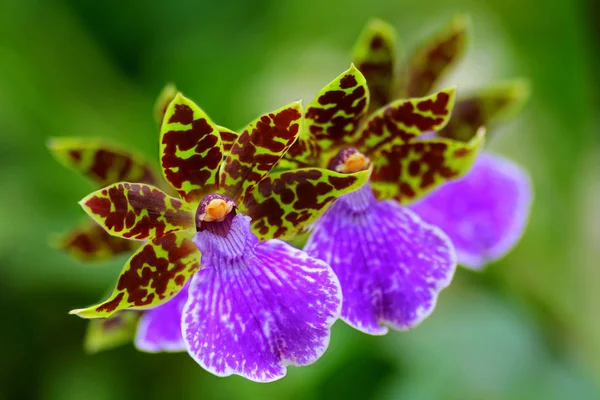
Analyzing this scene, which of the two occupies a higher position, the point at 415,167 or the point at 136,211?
the point at 136,211

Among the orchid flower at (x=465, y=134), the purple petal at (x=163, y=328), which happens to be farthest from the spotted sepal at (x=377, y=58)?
the purple petal at (x=163, y=328)

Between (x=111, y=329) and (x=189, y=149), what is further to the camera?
(x=111, y=329)

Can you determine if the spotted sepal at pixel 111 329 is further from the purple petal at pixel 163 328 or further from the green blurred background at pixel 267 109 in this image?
the green blurred background at pixel 267 109

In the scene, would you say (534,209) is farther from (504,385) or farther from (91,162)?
(91,162)

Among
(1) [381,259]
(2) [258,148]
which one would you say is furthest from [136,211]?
(1) [381,259]

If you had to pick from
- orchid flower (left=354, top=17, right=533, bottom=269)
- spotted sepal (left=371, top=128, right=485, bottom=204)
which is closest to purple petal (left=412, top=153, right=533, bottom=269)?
orchid flower (left=354, top=17, right=533, bottom=269)

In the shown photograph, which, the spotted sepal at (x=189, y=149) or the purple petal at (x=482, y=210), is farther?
the purple petal at (x=482, y=210)

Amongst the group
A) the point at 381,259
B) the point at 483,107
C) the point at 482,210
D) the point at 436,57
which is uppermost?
the point at 436,57

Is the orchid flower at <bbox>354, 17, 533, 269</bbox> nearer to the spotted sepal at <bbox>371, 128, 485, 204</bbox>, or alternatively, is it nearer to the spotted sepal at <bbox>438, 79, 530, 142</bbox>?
the spotted sepal at <bbox>438, 79, 530, 142</bbox>

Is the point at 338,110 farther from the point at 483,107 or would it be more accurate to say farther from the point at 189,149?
the point at 483,107
